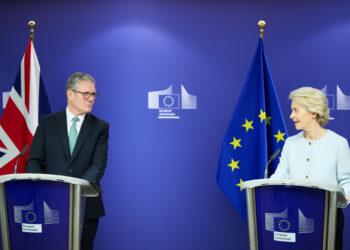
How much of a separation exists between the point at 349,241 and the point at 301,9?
2456mm

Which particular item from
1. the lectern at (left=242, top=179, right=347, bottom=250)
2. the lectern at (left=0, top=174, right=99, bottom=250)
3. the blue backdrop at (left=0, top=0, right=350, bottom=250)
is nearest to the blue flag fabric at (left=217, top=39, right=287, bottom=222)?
the blue backdrop at (left=0, top=0, right=350, bottom=250)

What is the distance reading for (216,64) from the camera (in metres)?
4.71

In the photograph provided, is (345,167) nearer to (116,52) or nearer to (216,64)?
(216,64)

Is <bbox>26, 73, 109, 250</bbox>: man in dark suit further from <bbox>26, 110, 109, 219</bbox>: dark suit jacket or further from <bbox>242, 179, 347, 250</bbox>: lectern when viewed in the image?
A: <bbox>242, 179, 347, 250</bbox>: lectern

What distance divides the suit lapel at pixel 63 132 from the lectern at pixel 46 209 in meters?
0.66

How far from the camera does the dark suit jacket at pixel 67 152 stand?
3029mm

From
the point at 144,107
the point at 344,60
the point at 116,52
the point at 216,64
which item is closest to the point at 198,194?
the point at 144,107

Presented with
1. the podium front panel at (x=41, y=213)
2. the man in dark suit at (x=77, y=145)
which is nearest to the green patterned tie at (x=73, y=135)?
the man in dark suit at (x=77, y=145)

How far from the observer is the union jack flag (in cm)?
409

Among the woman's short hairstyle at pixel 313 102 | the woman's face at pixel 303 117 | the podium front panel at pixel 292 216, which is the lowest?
the podium front panel at pixel 292 216

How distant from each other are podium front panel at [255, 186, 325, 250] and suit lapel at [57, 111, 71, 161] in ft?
4.51

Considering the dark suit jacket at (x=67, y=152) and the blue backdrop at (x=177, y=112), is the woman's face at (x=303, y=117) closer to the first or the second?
the dark suit jacket at (x=67, y=152)

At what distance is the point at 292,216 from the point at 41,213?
1310 millimetres

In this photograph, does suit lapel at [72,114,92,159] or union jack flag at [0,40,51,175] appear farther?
union jack flag at [0,40,51,175]
